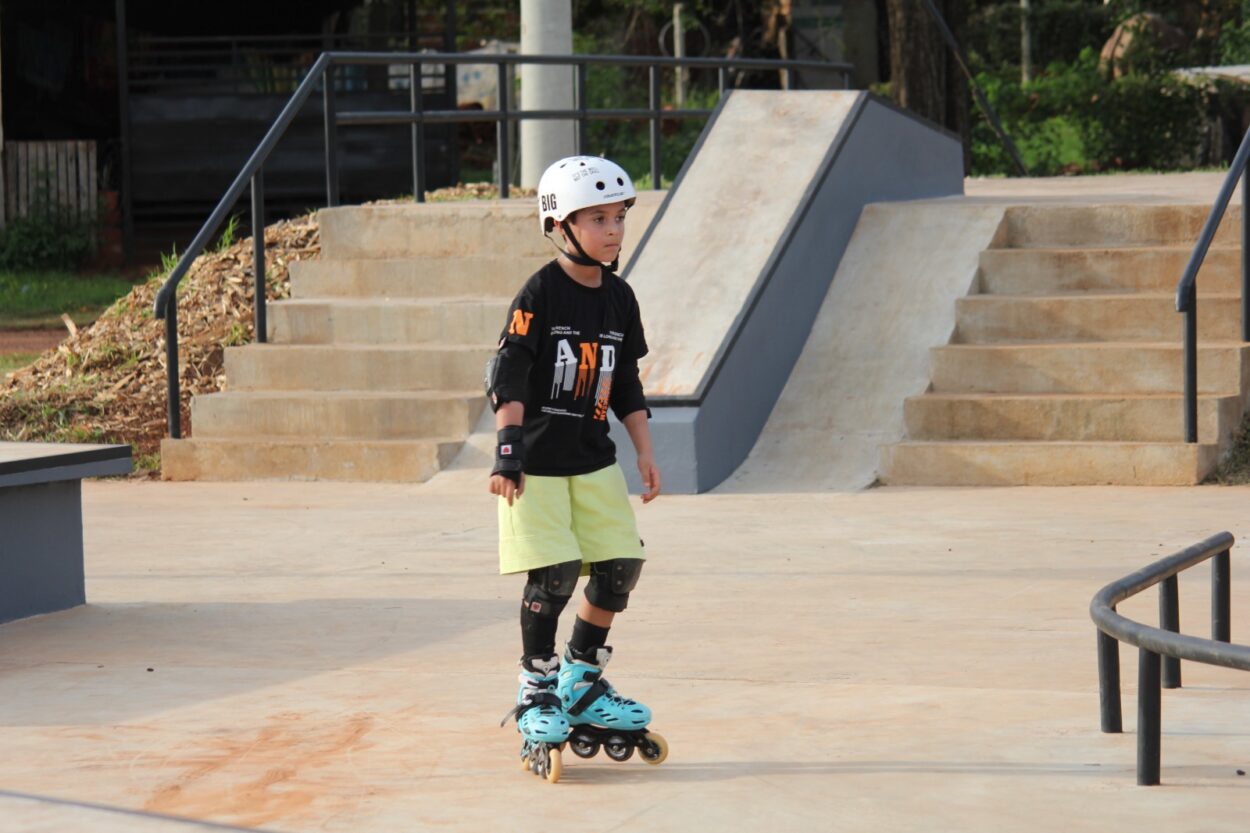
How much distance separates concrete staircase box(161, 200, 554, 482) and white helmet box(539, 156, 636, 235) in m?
5.68

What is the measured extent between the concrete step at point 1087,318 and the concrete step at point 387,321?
273 cm

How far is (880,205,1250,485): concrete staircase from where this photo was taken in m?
9.91

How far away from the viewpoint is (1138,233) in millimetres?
11594

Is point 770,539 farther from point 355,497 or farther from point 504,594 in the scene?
point 355,497

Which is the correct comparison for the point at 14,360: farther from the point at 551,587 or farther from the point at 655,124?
the point at 551,587

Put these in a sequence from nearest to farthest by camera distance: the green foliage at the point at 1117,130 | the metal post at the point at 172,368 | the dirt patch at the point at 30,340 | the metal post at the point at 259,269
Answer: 1. the metal post at the point at 172,368
2. the metal post at the point at 259,269
3. the dirt patch at the point at 30,340
4. the green foliage at the point at 1117,130

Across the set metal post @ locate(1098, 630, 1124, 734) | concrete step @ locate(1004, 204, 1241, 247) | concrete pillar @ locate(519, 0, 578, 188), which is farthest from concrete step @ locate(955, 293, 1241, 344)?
metal post @ locate(1098, 630, 1124, 734)

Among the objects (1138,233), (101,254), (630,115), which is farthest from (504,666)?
(101,254)

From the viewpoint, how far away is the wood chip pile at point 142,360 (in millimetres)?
12016

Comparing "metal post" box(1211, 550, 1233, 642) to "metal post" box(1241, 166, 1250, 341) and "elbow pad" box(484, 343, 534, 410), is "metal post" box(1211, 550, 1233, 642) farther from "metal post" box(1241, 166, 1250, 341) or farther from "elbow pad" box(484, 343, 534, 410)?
"metal post" box(1241, 166, 1250, 341)

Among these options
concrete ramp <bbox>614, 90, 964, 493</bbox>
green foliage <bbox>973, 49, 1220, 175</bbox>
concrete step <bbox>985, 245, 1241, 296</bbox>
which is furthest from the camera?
green foliage <bbox>973, 49, 1220, 175</bbox>

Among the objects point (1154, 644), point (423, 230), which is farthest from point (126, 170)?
point (1154, 644)

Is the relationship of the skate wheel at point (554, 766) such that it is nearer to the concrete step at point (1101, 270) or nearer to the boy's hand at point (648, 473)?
the boy's hand at point (648, 473)

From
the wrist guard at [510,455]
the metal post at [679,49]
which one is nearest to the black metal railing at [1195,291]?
the wrist guard at [510,455]
